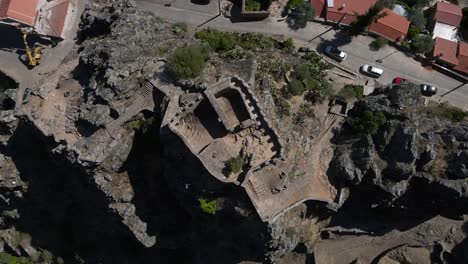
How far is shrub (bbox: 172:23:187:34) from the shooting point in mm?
46622

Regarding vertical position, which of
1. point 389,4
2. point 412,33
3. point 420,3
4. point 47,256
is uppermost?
point 389,4

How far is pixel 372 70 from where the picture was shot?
1941 inches

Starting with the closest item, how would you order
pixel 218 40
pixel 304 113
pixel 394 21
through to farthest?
pixel 304 113, pixel 218 40, pixel 394 21

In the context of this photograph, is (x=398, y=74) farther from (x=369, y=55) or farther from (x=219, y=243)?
(x=219, y=243)

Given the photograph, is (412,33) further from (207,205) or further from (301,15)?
(207,205)

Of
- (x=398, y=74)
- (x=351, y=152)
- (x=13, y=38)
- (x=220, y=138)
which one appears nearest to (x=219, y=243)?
(x=220, y=138)

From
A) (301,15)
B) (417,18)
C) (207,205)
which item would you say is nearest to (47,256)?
(207,205)

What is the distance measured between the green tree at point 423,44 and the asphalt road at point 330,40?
4.96ft

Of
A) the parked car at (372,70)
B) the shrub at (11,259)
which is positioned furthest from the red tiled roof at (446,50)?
the shrub at (11,259)

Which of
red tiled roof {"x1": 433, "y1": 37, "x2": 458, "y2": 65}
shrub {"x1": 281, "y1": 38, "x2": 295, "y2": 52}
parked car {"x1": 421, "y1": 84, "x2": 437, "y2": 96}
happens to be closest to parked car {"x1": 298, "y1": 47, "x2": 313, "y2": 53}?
shrub {"x1": 281, "y1": 38, "x2": 295, "y2": 52}

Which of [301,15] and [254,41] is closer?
[254,41]

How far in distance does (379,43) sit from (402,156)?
1567 cm

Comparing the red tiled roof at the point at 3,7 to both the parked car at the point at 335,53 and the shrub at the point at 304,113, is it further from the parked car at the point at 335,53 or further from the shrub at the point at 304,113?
the parked car at the point at 335,53

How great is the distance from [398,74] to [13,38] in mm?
45869
